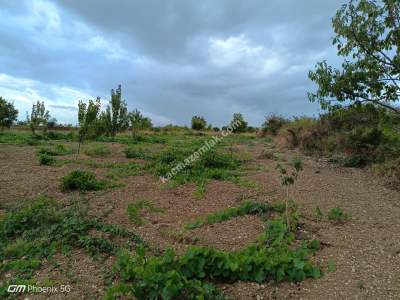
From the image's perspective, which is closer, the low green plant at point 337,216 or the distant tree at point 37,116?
the low green plant at point 337,216

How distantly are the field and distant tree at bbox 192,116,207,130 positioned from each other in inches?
1390

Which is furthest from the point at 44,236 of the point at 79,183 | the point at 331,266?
the point at 331,266

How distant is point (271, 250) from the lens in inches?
140

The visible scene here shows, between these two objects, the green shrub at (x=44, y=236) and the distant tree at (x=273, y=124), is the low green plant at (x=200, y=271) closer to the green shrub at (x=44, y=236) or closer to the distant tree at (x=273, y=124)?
the green shrub at (x=44, y=236)

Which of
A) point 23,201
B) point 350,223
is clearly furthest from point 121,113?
point 350,223

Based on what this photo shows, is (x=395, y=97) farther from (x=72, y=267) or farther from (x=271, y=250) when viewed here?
(x=72, y=267)

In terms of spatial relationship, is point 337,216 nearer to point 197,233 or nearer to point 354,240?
point 354,240

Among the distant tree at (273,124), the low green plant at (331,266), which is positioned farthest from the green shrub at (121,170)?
the distant tree at (273,124)

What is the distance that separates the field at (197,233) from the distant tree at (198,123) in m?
35.3

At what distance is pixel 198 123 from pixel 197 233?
3930 cm

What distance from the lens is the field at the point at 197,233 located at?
3.05 metres

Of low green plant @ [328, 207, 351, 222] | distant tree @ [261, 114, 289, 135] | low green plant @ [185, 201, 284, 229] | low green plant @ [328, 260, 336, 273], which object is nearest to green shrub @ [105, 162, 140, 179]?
low green plant @ [185, 201, 284, 229]

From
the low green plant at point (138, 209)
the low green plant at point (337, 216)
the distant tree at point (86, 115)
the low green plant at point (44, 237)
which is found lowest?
the low green plant at point (44, 237)

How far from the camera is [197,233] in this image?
4.42 meters
